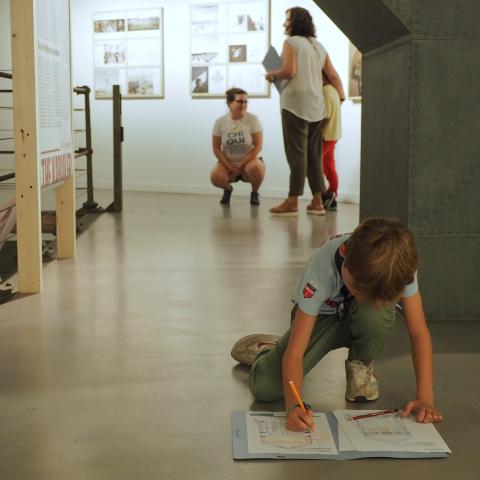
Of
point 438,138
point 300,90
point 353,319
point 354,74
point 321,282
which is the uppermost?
point 354,74

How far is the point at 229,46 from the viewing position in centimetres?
938

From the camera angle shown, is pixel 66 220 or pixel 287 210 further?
pixel 287 210

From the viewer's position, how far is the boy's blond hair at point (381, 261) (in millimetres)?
1846

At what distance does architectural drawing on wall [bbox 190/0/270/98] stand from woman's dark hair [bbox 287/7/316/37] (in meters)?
2.34

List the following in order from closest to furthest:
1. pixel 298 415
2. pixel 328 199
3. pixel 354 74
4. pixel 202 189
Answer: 1. pixel 298 415
2. pixel 328 199
3. pixel 354 74
4. pixel 202 189

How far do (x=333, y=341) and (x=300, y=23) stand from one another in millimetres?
4889

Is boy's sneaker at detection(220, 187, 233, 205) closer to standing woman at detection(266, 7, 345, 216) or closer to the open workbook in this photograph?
standing woman at detection(266, 7, 345, 216)

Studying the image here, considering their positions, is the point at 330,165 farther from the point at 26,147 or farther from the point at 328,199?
the point at 26,147

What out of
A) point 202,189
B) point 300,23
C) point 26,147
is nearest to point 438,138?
point 26,147

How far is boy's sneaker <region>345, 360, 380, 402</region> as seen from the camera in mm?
2420

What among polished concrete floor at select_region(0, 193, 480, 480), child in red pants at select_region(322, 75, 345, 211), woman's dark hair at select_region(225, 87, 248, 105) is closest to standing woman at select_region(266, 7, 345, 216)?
child in red pants at select_region(322, 75, 345, 211)

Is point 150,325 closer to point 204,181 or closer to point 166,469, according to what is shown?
point 166,469

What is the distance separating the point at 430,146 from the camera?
3398 mm

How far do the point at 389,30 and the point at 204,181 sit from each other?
6.39 m
